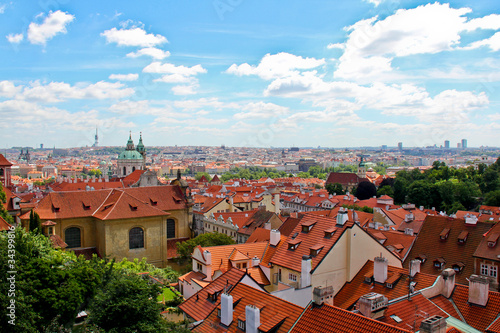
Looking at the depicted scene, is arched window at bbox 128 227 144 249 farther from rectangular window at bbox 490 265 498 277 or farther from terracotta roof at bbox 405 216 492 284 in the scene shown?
rectangular window at bbox 490 265 498 277

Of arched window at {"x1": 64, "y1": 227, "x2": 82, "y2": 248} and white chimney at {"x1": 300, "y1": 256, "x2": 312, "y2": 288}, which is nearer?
white chimney at {"x1": 300, "y1": 256, "x2": 312, "y2": 288}

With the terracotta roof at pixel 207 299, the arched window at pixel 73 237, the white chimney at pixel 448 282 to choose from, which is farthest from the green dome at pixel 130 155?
the white chimney at pixel 448 282

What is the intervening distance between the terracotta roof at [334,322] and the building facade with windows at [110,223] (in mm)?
30067

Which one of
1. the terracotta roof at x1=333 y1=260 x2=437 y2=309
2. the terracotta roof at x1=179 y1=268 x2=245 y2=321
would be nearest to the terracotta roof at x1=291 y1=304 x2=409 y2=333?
the terracotta roof at x1=179 y1=268 x2=245 y2=321

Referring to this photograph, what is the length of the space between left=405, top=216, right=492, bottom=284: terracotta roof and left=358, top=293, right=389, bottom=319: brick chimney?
13921 millimetres

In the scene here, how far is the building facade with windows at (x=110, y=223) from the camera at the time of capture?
4269 cm

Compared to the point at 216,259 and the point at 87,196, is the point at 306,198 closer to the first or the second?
the point at 87,196

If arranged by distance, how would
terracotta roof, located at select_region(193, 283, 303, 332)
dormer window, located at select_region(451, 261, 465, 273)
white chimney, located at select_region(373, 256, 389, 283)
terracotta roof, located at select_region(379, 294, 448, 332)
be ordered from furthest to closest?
dormer window, located at select_region(451, 261, 465, 273) < white chimney, located at select_region(373, 256, 389, 283) < terracotta roof, located at select_region(379, 294, 448, 332) < terracotta roof, located at select_region(193, 283, 303, 332)

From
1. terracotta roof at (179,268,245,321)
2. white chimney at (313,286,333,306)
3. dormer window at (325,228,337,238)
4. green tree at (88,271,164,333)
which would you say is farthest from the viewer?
dormer window at (325,228,337,238)

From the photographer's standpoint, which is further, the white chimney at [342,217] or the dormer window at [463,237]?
the dormer window at [463,237]

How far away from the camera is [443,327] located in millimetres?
13992

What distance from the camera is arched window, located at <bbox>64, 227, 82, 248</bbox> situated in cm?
4372

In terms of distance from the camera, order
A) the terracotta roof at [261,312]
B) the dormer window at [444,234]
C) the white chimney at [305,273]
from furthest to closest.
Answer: the dormer window at [444,234] < the white chimney at [305,273] < the terracotta roof at [261,312]

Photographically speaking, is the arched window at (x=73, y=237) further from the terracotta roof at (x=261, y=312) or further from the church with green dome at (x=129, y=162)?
the church with green dome at (x=129, y=162)
